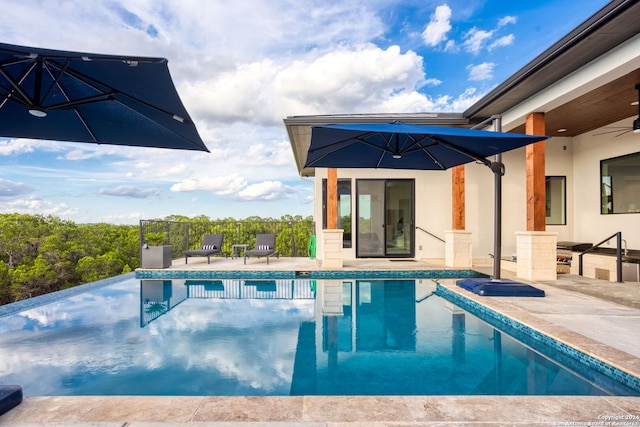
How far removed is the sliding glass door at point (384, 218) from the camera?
398 inches

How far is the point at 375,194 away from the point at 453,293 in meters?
4.63

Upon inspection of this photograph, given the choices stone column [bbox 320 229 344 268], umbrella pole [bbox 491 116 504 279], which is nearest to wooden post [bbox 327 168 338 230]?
stone column [bbox 320 229 344 268]

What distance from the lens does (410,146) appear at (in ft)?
17.9

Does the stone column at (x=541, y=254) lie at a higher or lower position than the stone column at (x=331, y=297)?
higher

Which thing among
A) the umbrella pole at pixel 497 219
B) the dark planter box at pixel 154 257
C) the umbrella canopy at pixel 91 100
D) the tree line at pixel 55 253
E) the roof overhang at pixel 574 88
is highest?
the roof overhang at pixel 574 88

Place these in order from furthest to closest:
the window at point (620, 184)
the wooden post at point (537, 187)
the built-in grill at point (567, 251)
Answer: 1. the built-in grill at point (567, 251)
2. the window at point (620, 184)
3. the wooden post at point (537, 187)

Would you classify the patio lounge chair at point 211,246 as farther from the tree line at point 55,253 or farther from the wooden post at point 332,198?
the tree line at point 55,253

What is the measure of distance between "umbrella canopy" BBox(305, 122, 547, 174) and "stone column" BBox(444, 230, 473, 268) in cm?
260

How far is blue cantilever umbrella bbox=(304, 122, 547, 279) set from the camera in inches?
171

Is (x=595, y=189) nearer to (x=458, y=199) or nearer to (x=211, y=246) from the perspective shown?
(x=458, y=199)

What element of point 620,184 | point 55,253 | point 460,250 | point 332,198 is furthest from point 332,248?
point 55,253

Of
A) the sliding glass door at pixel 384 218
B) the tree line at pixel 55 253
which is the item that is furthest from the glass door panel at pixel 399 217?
the tree line at pixel 55 253

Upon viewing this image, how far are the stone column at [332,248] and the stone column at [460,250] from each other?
2502 millimetres

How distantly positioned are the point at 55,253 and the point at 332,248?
27.3 m
